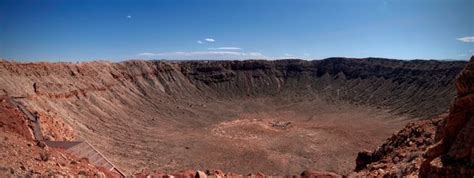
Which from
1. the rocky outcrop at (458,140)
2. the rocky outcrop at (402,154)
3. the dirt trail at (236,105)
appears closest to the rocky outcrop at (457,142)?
the rocky outcrop at (458,140)

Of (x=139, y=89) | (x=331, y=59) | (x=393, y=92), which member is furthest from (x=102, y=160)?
(x=331, y=59)

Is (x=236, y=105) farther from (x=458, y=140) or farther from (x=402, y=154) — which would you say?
(x=458, y=140)

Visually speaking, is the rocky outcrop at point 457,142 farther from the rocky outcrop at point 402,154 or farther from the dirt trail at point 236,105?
the dirt trail at point 236,105

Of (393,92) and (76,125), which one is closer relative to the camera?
(76,125)

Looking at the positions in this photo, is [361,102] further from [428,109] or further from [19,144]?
[19,144]

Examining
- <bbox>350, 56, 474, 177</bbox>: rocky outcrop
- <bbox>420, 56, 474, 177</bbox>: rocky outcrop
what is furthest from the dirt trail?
<bbox>420, 56, 474, 177</bbox>: rocky outcrop

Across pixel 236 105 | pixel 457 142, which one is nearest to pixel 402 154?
pixel 457 142

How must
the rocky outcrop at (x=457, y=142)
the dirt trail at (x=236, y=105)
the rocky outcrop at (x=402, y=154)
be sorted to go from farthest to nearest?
the dirt trail at (x=236, y=105), the rocky outcrop at (x=402, y=154), the rocky outcrop at (x=457, y=142)

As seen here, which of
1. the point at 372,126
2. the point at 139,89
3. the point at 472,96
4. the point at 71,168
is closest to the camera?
the point at 472,96
